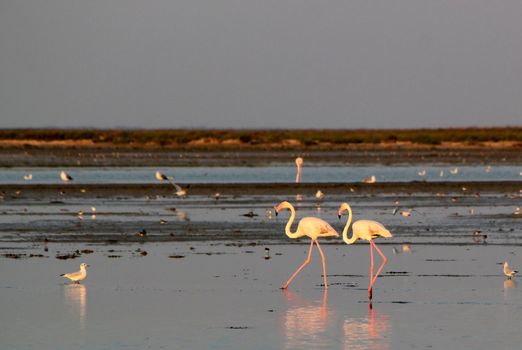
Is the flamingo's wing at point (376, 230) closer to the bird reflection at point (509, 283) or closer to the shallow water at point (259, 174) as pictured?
the bird reflection at point (509, 283)

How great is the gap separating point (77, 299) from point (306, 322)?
3.13 m

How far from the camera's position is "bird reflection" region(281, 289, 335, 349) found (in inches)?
442

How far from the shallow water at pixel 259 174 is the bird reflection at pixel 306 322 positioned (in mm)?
22201

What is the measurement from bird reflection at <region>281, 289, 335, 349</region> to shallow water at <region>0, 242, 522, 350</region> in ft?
0.04

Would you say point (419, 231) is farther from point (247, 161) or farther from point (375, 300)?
point (247, 161)

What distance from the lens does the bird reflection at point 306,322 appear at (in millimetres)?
11219

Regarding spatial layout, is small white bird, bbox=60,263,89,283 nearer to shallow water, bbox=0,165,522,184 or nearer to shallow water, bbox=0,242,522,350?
shallow water, bbox=0,242,522,350

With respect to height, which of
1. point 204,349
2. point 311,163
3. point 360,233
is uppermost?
point 311,163

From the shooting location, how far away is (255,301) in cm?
1378

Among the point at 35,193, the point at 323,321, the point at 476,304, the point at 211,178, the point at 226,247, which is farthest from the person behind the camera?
the point at 211,178

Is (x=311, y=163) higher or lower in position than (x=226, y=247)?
higher

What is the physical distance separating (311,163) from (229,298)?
37534 millimetres

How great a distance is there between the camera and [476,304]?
43.9ft

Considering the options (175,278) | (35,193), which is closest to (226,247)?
(175,278)
